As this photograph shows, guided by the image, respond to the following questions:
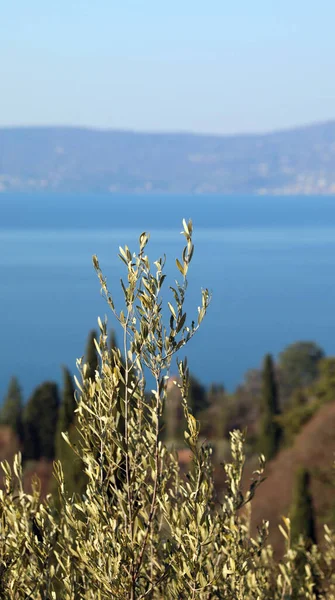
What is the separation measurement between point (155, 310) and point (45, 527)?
109 centimetres

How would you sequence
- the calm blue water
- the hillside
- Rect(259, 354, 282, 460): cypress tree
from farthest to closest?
the calm blue water → Rect(259, 354, 282, 460): cypress tree → the hillside

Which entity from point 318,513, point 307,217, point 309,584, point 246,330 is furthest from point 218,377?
point 307,217

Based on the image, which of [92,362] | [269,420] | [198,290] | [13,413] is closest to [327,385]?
[269,420]

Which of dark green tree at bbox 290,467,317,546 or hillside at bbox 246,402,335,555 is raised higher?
hillside at bbox 246,402,335,555

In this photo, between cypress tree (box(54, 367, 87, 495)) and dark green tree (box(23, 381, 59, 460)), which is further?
dark green tree (box(23, 381, 59, 460))

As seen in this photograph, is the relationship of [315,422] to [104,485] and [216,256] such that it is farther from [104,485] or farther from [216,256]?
[216,256]

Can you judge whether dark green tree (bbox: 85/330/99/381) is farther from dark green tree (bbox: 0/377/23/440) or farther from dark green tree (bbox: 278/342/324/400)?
dark green tree (bbox: 278/342/324/400)

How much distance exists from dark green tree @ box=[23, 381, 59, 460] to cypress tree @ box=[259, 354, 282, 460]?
668 cm

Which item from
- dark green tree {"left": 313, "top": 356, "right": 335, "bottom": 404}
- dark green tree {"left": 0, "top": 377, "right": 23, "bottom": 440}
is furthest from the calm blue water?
dark green tree {"left": 313, "top": 356, "right": 335, "bottom": 404}

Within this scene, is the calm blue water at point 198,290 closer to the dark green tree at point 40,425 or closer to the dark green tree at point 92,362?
the dark green tree at point 40,425

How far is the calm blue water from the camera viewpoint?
64.6 metres

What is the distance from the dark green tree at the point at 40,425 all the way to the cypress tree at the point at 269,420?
6.68m

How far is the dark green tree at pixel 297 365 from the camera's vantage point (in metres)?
36.2

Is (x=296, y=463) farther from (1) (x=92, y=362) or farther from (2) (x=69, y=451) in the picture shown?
(1) (x=92, y=362)
